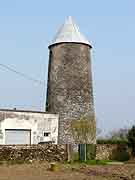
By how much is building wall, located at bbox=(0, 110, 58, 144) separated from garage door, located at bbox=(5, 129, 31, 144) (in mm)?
311

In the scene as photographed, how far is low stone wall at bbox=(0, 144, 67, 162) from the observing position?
23125 millimetres

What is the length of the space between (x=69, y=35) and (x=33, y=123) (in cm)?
915

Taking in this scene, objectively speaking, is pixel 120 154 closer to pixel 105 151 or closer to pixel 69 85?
pixel 105 151

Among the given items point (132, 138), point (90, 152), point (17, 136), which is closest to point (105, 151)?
point (132, 138)

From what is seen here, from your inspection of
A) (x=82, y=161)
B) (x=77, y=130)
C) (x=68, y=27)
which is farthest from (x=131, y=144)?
(x=68, y=27)

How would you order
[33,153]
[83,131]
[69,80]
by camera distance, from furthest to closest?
[69,80] < [83,131] < [33,153]

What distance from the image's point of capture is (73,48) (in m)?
34.1

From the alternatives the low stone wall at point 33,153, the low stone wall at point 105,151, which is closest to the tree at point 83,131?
the low stone wall at point 105,151

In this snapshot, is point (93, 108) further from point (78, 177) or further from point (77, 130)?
point (78, 177)

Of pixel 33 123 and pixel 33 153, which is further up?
pixel 33 123

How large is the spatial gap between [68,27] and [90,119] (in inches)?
353

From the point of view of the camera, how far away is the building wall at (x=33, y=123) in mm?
28625

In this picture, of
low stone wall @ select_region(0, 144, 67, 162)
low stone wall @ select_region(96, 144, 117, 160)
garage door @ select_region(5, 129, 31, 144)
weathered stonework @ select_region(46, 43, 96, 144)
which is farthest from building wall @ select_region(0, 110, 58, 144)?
low stone wall @ select_region(0, 144, 67, 162)

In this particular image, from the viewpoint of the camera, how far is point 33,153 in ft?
77.6
